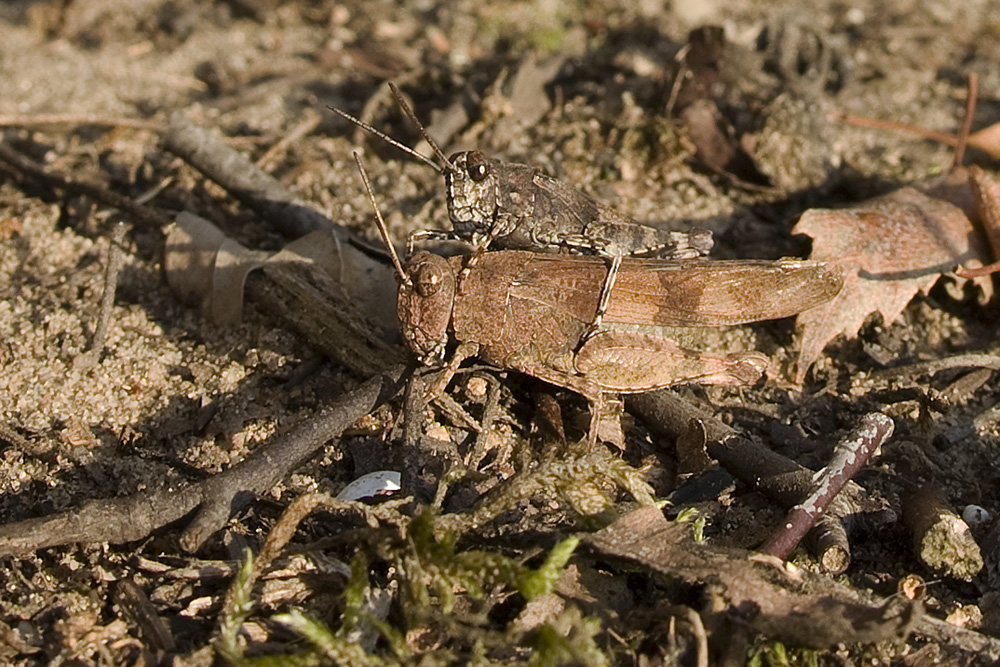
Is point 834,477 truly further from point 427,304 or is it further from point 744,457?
point 427,304

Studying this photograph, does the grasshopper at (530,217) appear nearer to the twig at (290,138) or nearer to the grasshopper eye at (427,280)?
the grasshopper eye at (427,280)

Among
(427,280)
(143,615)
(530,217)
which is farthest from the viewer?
(530,217)

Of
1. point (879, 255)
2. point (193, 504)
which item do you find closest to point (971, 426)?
point (879, 255)

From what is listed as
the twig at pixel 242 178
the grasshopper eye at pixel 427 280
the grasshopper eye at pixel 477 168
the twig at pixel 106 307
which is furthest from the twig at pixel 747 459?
the twig at pixel 106 307

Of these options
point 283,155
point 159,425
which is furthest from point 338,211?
point 159,425

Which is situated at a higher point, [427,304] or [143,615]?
[427,304]

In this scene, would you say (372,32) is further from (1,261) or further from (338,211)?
(1,261)
